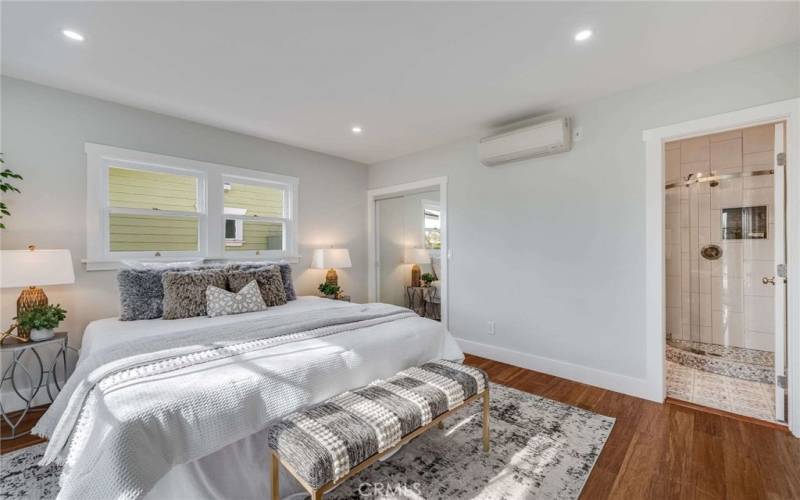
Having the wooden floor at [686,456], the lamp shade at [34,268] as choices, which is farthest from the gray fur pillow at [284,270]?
the wooden floor at [686,456]

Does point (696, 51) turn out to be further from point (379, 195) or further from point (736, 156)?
point (379, 195)

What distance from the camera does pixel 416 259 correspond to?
4.45 meters

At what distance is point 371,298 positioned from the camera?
4906 mm

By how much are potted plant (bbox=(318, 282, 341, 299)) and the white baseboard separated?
161 cm

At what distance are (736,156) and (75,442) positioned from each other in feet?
19.6

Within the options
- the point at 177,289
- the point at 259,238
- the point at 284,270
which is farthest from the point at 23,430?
the point at 259,238

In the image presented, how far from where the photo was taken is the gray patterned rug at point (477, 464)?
5.42ft

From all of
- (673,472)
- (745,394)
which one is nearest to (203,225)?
(673,472)

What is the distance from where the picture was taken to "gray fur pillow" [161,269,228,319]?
8.55ft

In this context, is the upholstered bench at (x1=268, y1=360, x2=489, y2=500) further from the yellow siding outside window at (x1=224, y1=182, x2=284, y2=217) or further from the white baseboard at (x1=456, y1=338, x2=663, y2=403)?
the yellow siding outside window at (x1=224, y1=182, x2=284, y2=217)

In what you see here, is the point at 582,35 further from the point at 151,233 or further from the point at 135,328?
the point at 151,233

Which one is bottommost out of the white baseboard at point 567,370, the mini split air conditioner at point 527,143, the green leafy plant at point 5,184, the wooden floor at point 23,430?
the wooden floor at point 23,430

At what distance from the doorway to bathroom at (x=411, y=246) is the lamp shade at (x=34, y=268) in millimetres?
3197

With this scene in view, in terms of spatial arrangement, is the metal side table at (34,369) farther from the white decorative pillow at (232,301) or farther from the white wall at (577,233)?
the white wall at (577,233)
